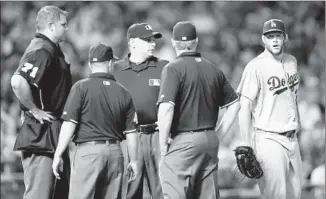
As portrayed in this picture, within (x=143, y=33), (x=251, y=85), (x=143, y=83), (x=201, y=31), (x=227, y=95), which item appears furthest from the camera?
(x=201, y=31)

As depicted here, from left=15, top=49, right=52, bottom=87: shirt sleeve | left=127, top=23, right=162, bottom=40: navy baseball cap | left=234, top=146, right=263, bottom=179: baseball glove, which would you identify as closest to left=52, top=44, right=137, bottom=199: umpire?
left=15, top=49, right=52, bottom=87: shirt sleeve

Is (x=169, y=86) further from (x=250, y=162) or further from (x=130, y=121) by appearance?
(x=250, y=162)

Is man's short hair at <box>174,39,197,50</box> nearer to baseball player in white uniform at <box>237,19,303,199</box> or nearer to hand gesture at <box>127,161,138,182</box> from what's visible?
baseball player in white uniform at <box>237,19,303,199</box>

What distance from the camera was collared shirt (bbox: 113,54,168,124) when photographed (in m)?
8.82

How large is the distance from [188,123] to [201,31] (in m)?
9.32

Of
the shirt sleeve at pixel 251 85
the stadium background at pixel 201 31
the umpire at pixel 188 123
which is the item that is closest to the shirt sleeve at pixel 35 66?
the umpire at pixel 188 123

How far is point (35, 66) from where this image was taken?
788 centimetres

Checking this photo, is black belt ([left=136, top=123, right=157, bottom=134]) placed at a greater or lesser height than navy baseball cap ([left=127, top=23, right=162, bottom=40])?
lesser

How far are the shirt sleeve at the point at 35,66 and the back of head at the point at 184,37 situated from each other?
1.35 meters

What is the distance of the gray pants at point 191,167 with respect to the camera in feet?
25.1

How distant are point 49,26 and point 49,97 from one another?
2.57 ft

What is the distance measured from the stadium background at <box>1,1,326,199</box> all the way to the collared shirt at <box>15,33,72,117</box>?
7.03 meters

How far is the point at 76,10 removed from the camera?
56.1 feet

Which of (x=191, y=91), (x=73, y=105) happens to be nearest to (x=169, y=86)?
(x=191, y=91)
